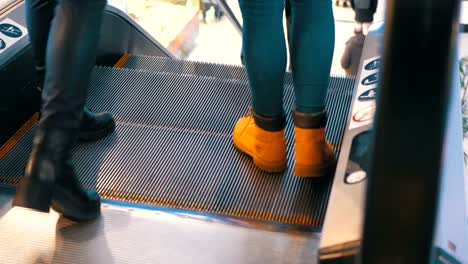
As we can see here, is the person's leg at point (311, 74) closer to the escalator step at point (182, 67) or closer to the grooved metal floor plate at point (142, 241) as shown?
the grooved metal floor plate at point (142, 241)

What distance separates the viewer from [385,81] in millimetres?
658

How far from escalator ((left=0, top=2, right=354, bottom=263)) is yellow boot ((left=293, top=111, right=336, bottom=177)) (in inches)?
2.5

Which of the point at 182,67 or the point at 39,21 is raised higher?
the point at 39,21

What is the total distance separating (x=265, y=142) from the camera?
1916mm

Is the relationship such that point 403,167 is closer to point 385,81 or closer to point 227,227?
point 385,81

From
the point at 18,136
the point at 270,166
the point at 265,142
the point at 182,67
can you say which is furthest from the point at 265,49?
A: the point at 182,67

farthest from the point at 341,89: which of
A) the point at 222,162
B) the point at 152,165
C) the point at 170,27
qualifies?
the point at 170,27

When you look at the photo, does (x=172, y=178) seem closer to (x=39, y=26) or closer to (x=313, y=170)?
(x=313, y=170)

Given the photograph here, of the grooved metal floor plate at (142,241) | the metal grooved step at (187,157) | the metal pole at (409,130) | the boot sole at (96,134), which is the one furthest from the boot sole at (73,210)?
the metal pole at (409,130)

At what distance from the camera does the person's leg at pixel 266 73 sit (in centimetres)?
163

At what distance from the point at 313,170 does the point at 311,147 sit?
90 mm

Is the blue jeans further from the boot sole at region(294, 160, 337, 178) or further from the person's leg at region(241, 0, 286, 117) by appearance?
the boot sole at region(294, 160, 337, 178)

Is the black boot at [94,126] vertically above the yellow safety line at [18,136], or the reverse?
the black boot at [94,126]

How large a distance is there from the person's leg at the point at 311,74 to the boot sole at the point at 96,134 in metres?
0.72
